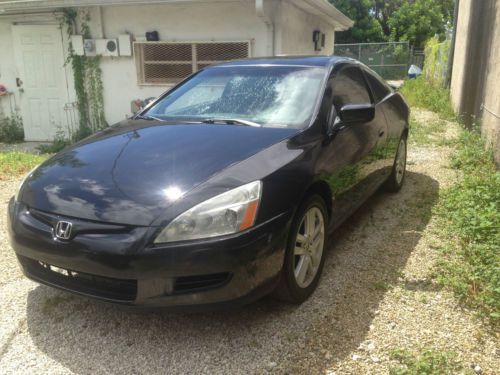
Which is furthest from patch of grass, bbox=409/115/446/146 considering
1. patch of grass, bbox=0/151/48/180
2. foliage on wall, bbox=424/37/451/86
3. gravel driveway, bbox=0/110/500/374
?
patch of grass, bbox=0/151/48/180

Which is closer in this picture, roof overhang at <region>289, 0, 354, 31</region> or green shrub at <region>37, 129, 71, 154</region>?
green shrub at <region>37, 129, 71, 154</region>

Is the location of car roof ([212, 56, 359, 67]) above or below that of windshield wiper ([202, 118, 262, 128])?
above

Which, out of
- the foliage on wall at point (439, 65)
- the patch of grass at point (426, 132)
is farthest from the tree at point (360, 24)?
the patch of grass at point (426, 132)

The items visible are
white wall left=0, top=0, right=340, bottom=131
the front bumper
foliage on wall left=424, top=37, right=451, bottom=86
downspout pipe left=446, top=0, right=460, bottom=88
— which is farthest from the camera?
foliage on wall left=424, top=37, right=451, bottom=86

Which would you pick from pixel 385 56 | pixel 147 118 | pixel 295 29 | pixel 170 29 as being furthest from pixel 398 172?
pixel 385 56

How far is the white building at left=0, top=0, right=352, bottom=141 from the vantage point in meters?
7.98

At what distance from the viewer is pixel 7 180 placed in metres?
5.86

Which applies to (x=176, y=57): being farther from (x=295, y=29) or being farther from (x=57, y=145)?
(x=57, y=145)

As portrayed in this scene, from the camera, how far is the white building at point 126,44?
7.98 metres

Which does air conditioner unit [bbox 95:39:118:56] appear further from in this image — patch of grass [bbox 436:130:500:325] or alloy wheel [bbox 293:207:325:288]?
alloy wheel [bbox 293:207:325:288]

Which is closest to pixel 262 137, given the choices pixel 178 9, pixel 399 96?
pixel 399 96

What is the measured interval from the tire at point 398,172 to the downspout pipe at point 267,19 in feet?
11.3

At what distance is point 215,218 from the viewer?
2242 mm

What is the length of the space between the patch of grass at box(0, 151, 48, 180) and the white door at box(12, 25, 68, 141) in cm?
227
